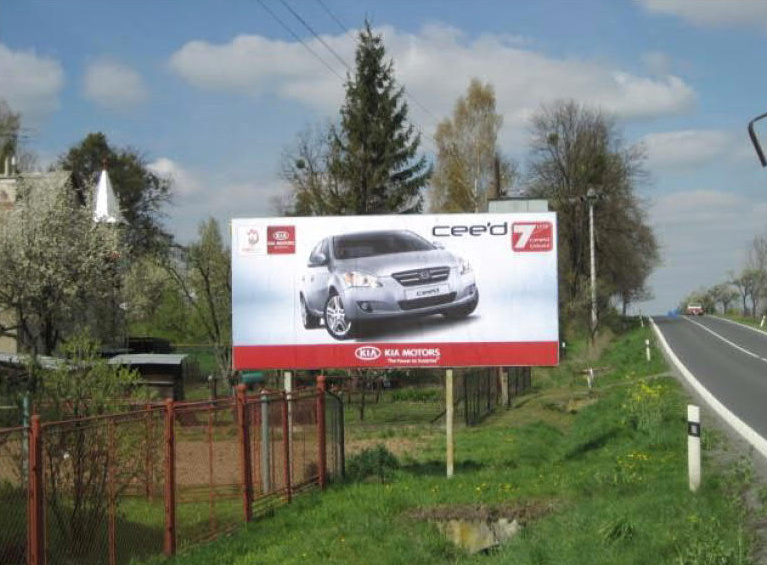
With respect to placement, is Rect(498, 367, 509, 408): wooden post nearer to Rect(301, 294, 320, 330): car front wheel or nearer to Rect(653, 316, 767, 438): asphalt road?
Rect(653, 316, 767, 438): asphalt road

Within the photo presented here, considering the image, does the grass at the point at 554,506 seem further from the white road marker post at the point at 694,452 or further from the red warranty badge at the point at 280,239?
the red warranty badge at the point at 280,239

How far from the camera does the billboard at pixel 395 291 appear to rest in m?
18.0

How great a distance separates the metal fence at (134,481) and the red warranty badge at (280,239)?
9.46ft

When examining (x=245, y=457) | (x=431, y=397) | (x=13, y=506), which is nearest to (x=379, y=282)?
(x=245, y=457)

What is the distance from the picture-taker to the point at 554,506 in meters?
12.6

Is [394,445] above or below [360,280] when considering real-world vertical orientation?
below

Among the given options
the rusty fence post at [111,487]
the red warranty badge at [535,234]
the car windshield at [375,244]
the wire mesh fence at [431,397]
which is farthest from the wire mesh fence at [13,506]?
the wire mesh fence at [431,397]

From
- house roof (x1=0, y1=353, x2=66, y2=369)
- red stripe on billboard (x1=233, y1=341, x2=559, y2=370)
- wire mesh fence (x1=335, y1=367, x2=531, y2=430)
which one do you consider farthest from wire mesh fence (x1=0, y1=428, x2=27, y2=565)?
wire mesh fence (x1=335, y1=367, x2=531, y2=430)

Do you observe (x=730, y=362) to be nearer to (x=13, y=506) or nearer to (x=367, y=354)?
(x=367, y=354)

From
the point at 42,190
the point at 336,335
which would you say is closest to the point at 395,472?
the point at 336,335

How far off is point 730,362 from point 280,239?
2681 cm

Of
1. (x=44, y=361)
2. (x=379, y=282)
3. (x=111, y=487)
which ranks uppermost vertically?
(x=379, y=282)

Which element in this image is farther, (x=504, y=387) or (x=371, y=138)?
(x=371, y=138)

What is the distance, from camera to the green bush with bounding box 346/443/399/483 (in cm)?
1788
